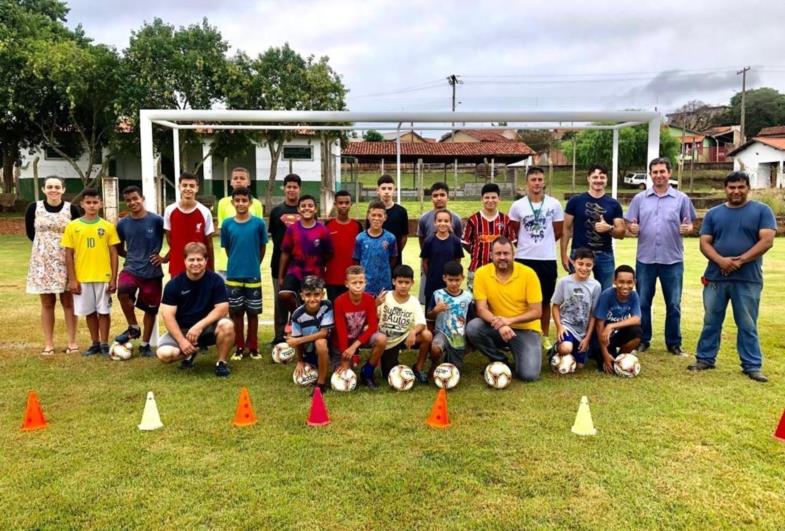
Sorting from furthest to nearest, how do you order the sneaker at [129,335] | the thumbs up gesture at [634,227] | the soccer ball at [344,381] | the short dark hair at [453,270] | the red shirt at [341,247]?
1. the sneaker at [129,335]
2. the thumbs up gesture at [634,227]
3. the red shirt at [341,247]
4. the short dark hair at [453,270]
5. the soccer ball at [344,381]

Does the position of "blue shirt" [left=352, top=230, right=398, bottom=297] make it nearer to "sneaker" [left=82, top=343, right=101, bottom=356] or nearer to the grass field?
the grass field

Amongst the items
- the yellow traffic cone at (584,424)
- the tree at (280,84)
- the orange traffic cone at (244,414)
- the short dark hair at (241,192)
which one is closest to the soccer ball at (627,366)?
the yellow traffic cone at (584,424)

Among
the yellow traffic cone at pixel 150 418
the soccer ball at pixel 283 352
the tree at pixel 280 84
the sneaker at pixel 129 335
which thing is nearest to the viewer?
the yellow traffic cone at pixel 150 418

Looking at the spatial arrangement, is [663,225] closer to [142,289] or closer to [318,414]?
[318,414]

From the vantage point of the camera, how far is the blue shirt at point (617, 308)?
550cm

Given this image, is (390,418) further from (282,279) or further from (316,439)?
(282,279)

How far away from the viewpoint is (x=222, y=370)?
213 inches

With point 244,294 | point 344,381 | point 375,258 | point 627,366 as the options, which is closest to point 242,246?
point 244,294

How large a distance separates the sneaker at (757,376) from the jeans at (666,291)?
92 centimetres

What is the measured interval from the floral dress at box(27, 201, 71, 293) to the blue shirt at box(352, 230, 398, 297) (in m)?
3.00

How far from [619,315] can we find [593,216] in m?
1.05

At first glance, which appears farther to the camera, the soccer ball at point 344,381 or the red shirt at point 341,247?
the red shirt at point 341,247

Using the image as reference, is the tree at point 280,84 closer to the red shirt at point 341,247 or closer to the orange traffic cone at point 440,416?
the red shirt at point 341,247

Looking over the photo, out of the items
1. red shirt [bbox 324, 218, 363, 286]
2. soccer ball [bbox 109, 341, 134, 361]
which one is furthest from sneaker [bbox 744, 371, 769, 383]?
soccer ball [bbox 109, 341, 134, 361]
